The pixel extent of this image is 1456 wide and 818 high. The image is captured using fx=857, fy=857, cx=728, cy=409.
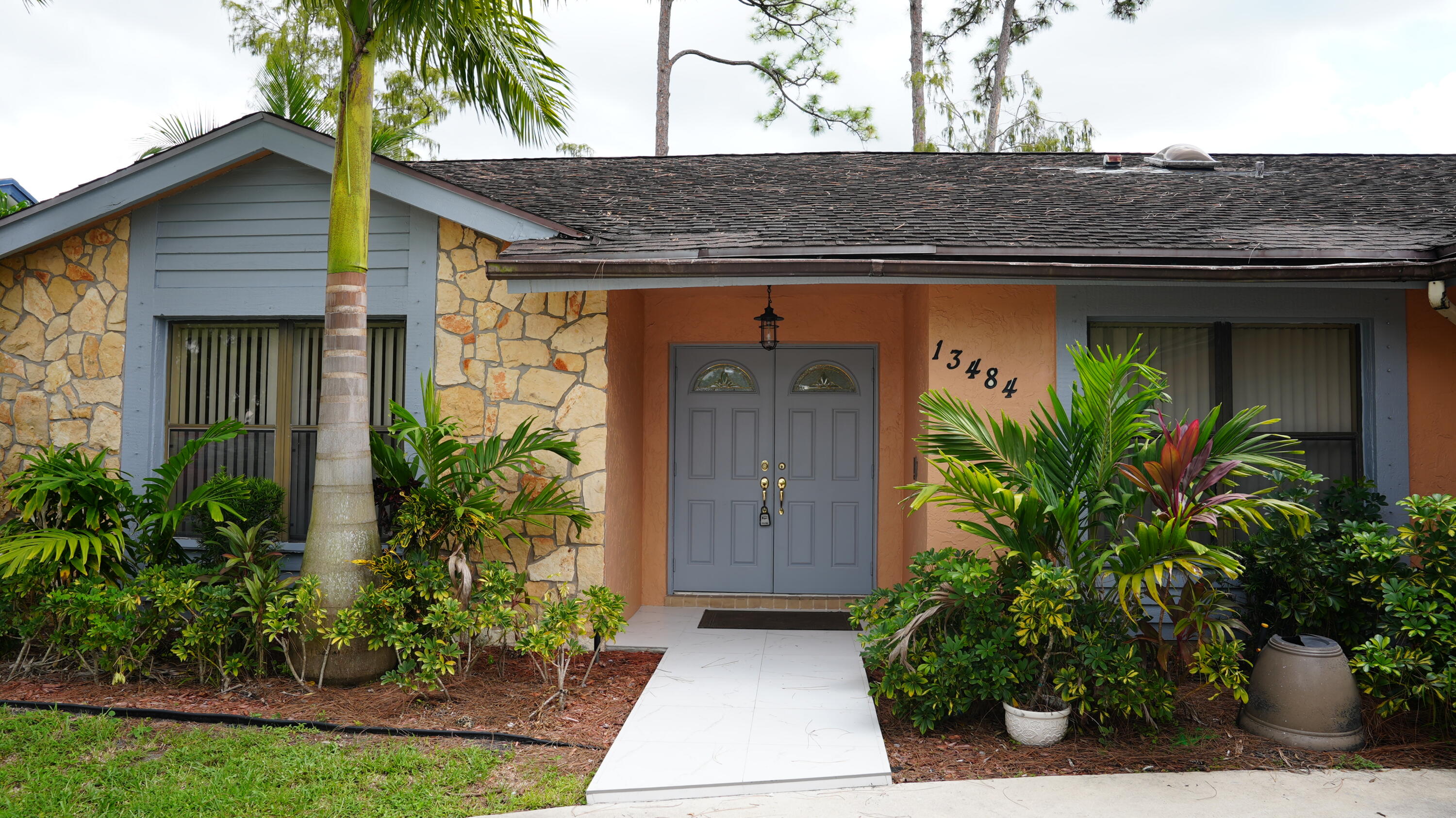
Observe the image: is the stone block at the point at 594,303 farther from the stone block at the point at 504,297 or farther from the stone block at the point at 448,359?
the stone block at the point at 448,359

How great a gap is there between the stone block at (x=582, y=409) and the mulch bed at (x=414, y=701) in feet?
5.33

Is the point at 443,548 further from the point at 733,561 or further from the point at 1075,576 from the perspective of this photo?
the point at 1075,576

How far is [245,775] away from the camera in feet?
12.4

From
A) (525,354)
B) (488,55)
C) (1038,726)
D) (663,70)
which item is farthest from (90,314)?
(663,70)

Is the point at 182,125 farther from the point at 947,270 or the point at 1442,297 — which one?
the point at 1442,297

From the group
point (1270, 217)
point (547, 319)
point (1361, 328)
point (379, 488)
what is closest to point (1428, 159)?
point (1270, 217)

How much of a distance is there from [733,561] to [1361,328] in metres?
4.77

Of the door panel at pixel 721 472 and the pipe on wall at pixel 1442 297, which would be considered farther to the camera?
the door panel at pixel 721 472

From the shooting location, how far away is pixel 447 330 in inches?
235

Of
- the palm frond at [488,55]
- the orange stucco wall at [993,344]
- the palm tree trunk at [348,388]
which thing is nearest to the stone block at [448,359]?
the palm tree trunk at [348,388]

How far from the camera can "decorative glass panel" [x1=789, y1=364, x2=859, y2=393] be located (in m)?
7.26

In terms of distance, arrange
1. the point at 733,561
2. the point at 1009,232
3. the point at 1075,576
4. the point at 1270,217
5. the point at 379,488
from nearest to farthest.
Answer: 1. the point at 1075,576
2. the point at 379,488
3. the point at 1009,232
4. the point at 1270,217
5. the point at 733,561

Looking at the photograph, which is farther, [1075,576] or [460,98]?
[460,98]

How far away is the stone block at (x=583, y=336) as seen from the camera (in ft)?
19.0
